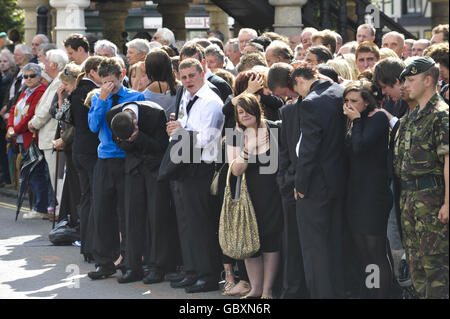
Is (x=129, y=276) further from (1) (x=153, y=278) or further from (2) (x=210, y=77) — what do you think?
(2) (x=210, y=77)

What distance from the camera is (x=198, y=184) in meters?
8.72

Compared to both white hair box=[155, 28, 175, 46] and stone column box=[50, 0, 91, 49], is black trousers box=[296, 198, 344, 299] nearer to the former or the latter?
white hair box=[155, 28, 175, 46]

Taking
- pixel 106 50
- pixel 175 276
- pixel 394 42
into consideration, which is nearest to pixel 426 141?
pixel 175 276

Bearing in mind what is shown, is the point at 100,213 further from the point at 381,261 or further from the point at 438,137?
the point at 438,137

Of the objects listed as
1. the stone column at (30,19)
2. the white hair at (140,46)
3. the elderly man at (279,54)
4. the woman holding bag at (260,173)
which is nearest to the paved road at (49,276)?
the woman holding bag at (260,173)

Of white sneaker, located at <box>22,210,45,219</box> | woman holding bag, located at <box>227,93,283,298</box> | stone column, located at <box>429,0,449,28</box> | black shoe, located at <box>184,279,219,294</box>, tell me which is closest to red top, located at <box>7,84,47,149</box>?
white sneaker, located at <box>22,210,45,219</box>

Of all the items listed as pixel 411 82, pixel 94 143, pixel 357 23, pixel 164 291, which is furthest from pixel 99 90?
pixel 357 23

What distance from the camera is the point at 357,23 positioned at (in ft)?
59.6

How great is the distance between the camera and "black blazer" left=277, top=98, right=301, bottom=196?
25.1ft

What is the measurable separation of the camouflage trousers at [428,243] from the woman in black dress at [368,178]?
427 millimetres

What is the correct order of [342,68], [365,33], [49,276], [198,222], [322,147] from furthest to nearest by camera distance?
1. [365,33]
2. [49,276]
3. [342,68]
4. [198,222]
5. [322,147]

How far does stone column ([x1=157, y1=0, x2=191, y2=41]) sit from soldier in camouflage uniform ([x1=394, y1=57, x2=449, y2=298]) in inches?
715

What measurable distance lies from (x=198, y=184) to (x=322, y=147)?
65.1 inches

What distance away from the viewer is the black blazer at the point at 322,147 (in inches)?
289
